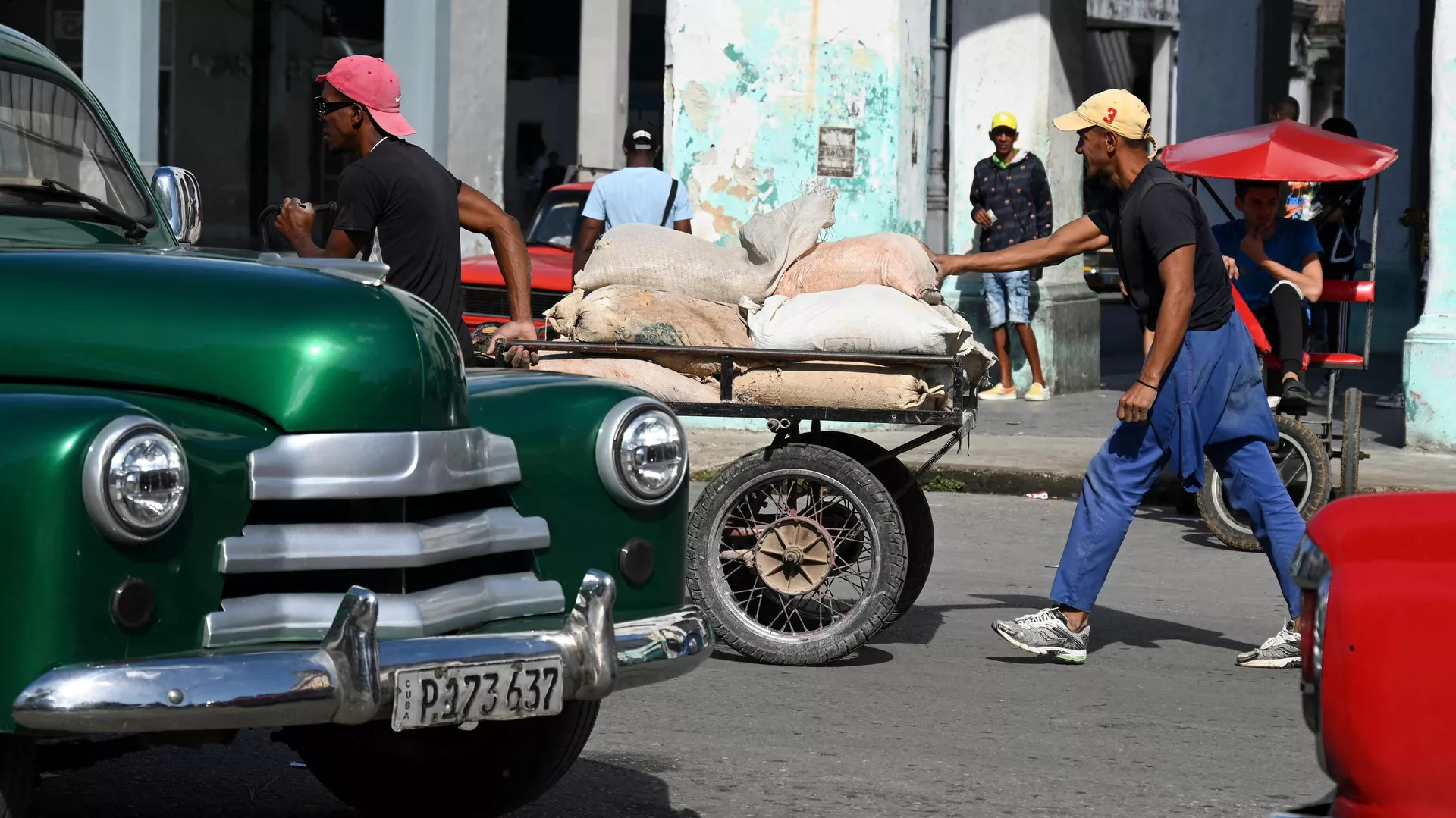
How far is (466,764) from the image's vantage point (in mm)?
4668

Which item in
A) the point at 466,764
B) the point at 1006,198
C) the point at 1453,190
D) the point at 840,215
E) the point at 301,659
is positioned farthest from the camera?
the point at 1006,198

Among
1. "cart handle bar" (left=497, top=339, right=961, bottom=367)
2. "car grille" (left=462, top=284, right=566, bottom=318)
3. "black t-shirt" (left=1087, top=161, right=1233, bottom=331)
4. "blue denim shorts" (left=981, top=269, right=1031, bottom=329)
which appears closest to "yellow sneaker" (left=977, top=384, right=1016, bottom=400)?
"blue denim shorts" (left=981, top=269, right=1031, bottom=329)

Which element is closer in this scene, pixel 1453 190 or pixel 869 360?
pixel 869 360

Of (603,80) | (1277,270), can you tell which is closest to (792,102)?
(1277,270)

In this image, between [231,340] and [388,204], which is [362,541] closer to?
[231,340]

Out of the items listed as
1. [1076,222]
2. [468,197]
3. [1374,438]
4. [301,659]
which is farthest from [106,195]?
[1374,438]

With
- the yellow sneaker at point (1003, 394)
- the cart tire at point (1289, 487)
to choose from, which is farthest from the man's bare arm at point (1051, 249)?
the yellow sneaker at point (1003, 394)

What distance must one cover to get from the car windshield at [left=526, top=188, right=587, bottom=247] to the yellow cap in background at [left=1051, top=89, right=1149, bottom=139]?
294 inches

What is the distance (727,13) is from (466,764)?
9.59 meters

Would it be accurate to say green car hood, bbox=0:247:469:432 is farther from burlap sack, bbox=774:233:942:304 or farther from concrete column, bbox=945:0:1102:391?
concrete column, bbox=945:0:1102:391

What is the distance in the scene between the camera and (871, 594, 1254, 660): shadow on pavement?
24.0ft

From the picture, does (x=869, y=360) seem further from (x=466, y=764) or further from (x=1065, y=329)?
(x=1065, y=329)

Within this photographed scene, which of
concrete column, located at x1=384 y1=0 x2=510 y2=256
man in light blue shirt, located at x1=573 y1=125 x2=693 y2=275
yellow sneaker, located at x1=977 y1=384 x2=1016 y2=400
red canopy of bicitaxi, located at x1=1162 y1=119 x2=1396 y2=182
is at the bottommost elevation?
yellow sneaker, located at x1=977 y1=384 x2=1016 y2=400

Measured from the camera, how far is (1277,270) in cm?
1023
